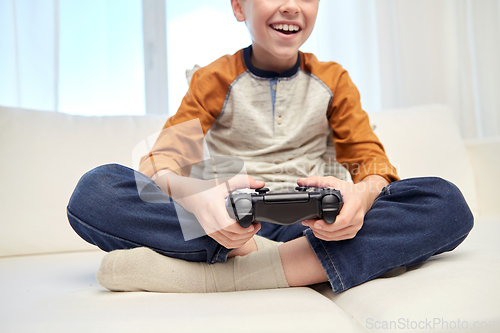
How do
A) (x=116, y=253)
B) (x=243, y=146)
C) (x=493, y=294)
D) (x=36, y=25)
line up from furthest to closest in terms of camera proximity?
(x=36, y=25) < (x=243, y=146) < (x=116, y=253) < (x=493, y=294)

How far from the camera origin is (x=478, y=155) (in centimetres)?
126

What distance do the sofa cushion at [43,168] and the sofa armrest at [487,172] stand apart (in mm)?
1061

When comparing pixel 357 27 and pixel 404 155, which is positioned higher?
pixel 357 27

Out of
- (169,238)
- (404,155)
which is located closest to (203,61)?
(404,155)

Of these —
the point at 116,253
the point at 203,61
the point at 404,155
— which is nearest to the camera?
the point at 116,253

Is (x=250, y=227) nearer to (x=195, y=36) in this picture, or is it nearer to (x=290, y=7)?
(x=290, y=7)

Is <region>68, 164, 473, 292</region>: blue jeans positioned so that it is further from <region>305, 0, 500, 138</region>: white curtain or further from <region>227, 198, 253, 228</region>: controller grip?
<region>305, 0, 500, 138</region>: white curtain

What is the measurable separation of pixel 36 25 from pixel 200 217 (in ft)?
4.30

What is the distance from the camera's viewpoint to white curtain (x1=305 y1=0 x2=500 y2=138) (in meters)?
1.84

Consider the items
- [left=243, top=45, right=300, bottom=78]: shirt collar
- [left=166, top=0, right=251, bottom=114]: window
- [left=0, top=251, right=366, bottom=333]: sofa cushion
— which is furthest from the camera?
[left=166, top=0, right=251, bottom=114]: window

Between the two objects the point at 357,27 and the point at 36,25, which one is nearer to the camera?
the point at 36,25

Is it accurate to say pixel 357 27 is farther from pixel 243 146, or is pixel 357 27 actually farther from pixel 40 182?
pixel 40 182

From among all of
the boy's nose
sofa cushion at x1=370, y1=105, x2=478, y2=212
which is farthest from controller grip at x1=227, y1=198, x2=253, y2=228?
sofa cushion at x1=370, y1=105, x2=478, y2=212

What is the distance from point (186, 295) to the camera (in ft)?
1.78
